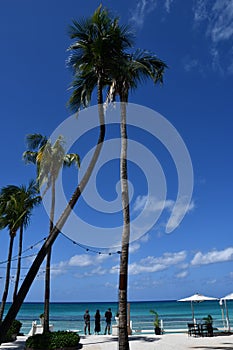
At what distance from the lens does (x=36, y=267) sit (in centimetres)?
867

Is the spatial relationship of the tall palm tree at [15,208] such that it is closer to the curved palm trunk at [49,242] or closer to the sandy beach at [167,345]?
the sandy beach at [167,345]

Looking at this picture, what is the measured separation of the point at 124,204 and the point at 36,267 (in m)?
4.56

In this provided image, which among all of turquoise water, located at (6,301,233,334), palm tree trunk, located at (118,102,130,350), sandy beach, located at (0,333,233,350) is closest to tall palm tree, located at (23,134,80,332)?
sandy beach, located at (0,333,233,350)

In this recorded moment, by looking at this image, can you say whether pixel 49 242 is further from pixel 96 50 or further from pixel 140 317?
pixel 140 317

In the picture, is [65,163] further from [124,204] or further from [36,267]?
[36,267]

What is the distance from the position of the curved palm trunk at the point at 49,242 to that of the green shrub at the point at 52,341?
23.0 feet

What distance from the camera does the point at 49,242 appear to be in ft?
30.4

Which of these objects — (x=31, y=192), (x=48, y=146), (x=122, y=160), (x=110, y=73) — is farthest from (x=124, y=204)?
(x=31, y=192)

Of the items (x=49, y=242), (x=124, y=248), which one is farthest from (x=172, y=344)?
(x=49, y=242)

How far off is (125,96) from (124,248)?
5.72 meters

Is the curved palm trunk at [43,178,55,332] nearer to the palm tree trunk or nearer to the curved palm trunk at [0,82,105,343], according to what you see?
the palm tree trunk

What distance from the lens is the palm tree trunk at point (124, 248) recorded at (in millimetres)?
10945

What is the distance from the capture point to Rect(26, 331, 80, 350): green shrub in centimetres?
1462

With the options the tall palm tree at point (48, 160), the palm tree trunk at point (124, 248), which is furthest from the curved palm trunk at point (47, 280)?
the palm tree trunk at point (124, 248)
